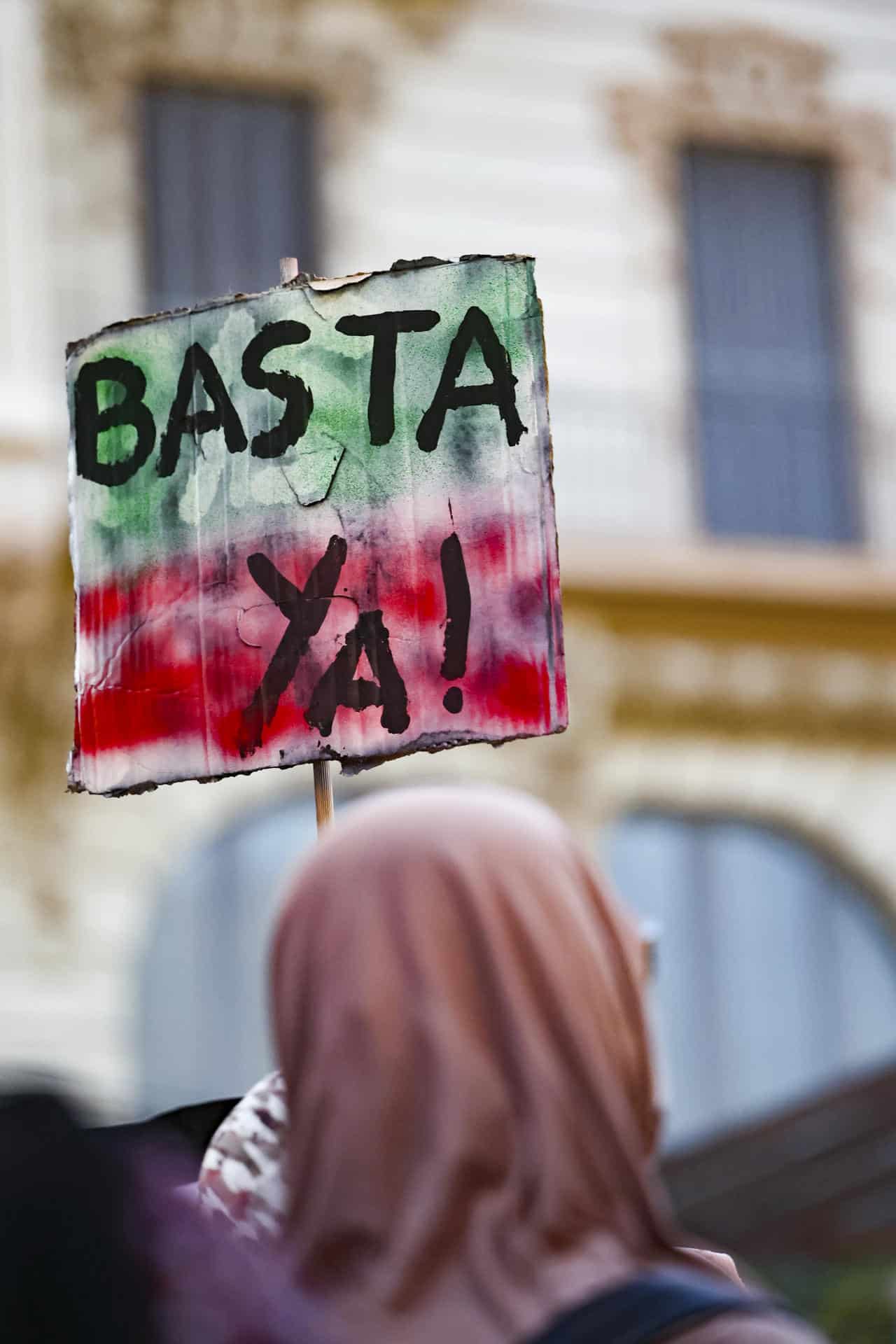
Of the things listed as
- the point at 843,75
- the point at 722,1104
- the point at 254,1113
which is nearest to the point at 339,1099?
the point at 254,1113

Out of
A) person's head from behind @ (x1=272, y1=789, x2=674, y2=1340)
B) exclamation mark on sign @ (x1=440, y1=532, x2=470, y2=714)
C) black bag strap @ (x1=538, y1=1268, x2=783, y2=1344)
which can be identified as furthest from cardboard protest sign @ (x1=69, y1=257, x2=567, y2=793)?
black bag strap @ (x1=538, y1=1268, x2=783, y2=1344)

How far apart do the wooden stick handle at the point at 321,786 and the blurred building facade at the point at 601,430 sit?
717 centimetres

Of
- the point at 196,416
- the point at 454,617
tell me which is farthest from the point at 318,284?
the point at 454,617

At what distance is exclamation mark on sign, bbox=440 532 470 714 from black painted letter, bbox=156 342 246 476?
29 cm

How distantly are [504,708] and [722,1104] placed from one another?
853 centimetres

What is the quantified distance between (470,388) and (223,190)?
9031mm

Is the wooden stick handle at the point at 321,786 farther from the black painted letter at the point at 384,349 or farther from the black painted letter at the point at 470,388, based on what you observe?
the black painted letter at the point at 470,388

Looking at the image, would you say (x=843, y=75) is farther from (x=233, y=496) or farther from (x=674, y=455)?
(x=233, y=496)

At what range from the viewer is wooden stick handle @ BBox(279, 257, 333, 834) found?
3012 mm

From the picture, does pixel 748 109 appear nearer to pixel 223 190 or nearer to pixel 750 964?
pixel 223 190

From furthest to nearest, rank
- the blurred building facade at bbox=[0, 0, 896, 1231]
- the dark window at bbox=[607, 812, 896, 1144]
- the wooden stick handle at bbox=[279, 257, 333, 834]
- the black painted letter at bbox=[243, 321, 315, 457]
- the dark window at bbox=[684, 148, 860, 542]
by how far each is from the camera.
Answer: the dark window at bbox=[684, 148, 860, 542], the dark window at bbox=[607, 812, 896, 1144], the blurred building facade at bbox=[0, 0, 896, 1231], the black painted letter at bbox=[243, 321, 315, 457], the wooden stick handle at bbox=[279, 257, 333, 834]

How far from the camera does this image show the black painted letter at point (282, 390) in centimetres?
338

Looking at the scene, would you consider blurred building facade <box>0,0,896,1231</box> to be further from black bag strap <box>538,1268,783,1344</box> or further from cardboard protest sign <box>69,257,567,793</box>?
black bag strap <box>538,1268,783,1344</box>

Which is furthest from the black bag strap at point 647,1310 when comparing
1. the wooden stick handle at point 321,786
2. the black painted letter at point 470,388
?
the black painted letter at point 470,388
